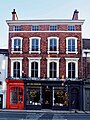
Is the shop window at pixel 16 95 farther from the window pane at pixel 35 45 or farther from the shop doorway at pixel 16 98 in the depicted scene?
the window pane at pixel 35 45

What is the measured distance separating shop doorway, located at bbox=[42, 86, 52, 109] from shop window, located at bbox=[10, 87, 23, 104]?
126 inches

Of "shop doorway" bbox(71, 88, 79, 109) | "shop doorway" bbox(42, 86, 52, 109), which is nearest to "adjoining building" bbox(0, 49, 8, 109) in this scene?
"shop doorway" bbox(42, 86, 52, 109)

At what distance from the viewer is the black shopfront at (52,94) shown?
41000mm

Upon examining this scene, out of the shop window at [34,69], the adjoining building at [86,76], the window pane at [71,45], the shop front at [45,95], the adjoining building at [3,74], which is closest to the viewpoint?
the adjoining building at [86,76]

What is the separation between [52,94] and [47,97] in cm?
84

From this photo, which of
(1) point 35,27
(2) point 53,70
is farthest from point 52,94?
(1) point 35,27

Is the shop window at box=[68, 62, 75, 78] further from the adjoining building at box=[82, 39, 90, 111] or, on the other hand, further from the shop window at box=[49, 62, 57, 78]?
the shop window at box=[49, 62, 57, 78]

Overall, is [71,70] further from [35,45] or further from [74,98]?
[35,45]

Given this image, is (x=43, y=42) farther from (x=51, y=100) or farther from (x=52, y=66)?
(x=51, y=100)

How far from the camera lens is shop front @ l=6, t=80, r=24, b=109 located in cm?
4128

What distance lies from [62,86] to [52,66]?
3.15 metres

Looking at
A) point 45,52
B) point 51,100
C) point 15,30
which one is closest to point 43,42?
point 45,52

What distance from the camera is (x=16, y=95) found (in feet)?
136

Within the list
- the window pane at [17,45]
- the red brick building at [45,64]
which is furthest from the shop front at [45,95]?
the window pane at [17,45]
